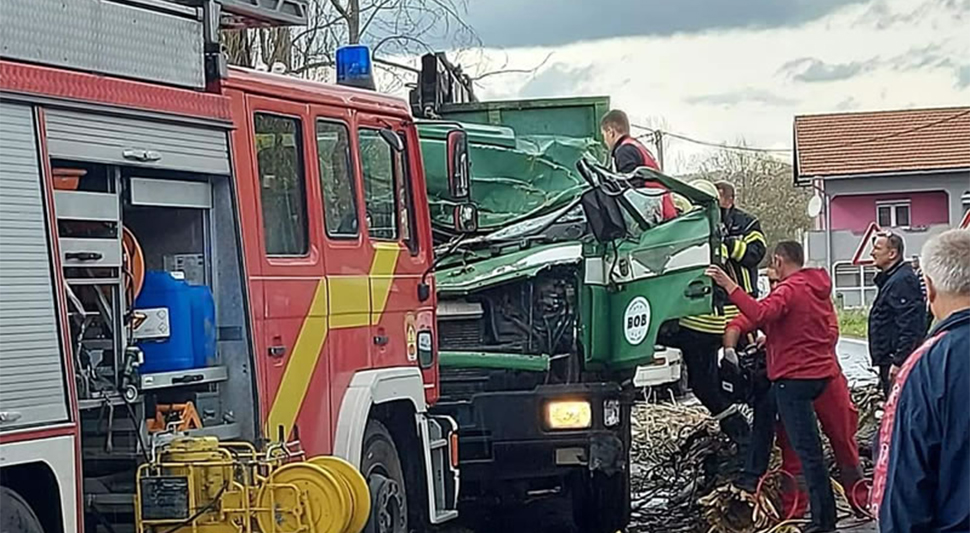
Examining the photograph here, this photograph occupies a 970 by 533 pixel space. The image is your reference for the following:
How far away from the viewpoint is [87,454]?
592 cm

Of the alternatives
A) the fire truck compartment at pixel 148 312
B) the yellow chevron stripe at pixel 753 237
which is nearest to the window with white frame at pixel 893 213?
the yellow chevron stripe at pixel 753 237

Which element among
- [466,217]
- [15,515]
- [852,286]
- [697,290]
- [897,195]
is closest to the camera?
[15,515]

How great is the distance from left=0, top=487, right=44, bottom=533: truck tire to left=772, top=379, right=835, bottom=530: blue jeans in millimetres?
4775

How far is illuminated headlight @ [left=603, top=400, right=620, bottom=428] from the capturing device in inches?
366

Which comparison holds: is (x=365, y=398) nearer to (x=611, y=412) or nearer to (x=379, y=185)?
(x=379, y=185)

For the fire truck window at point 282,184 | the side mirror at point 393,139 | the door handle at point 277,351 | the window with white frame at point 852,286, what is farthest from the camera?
the window with white frame at point 852,286

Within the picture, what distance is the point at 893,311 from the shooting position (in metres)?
10.4

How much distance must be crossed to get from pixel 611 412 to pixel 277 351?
312 cm

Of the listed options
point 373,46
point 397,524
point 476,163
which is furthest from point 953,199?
point 397,524

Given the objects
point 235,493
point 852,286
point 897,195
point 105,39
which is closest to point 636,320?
point 235,493

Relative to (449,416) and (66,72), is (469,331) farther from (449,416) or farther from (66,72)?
(66,72)

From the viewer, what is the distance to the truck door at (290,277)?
6.73 m

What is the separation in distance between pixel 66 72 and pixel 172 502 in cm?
170

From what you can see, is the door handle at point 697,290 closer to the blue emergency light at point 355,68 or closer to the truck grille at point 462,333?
the truck grille at point 462,333
